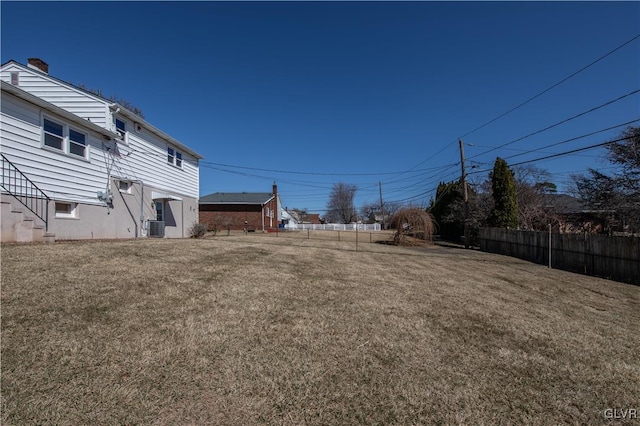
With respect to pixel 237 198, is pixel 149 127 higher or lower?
higher

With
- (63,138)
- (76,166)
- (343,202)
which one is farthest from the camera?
(343,202)

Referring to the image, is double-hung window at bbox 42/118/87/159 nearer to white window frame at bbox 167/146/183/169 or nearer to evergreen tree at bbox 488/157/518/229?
white window frame at bbox 167/146/183/169

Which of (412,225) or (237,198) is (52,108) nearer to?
(412,225)

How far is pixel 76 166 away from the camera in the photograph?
9422 mm

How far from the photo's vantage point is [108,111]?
10.9 metres

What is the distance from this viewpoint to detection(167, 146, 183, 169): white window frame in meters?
15.0

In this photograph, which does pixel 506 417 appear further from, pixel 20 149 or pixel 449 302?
pixel 20 149

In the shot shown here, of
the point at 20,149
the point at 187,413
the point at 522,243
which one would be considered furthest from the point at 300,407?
the point at 522,243

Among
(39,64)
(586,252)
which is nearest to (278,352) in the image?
(586,252)

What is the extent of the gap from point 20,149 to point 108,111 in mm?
3780

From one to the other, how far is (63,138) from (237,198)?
25.2 meters

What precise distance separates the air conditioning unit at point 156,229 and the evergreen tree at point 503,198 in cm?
1963

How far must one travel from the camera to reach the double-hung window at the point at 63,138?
8590 millimetres

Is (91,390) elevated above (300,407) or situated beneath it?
elevated above
